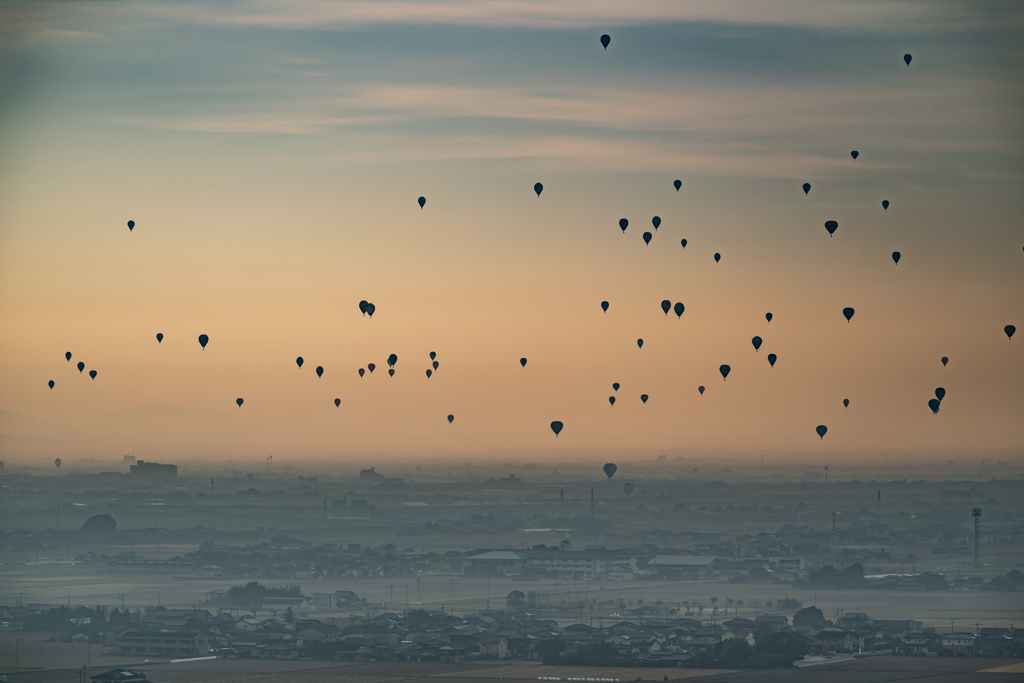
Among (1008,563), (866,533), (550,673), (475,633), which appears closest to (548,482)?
(866,533)

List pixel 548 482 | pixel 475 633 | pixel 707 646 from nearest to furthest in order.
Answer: pixel 707 646
pixel 475 633
pixel 548 482

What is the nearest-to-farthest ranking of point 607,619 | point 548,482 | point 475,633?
point 475,633
point 607,619
point 548,482

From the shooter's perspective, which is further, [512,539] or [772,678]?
[512,539]

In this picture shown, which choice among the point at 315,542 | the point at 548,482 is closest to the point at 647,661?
the point at 315,542

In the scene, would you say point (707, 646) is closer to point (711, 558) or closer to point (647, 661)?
point (647, 661)

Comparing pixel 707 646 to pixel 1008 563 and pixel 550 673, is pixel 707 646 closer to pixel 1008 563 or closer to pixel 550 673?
pixel 550 673

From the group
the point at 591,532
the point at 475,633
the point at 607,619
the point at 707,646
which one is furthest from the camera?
the point at 591,532
